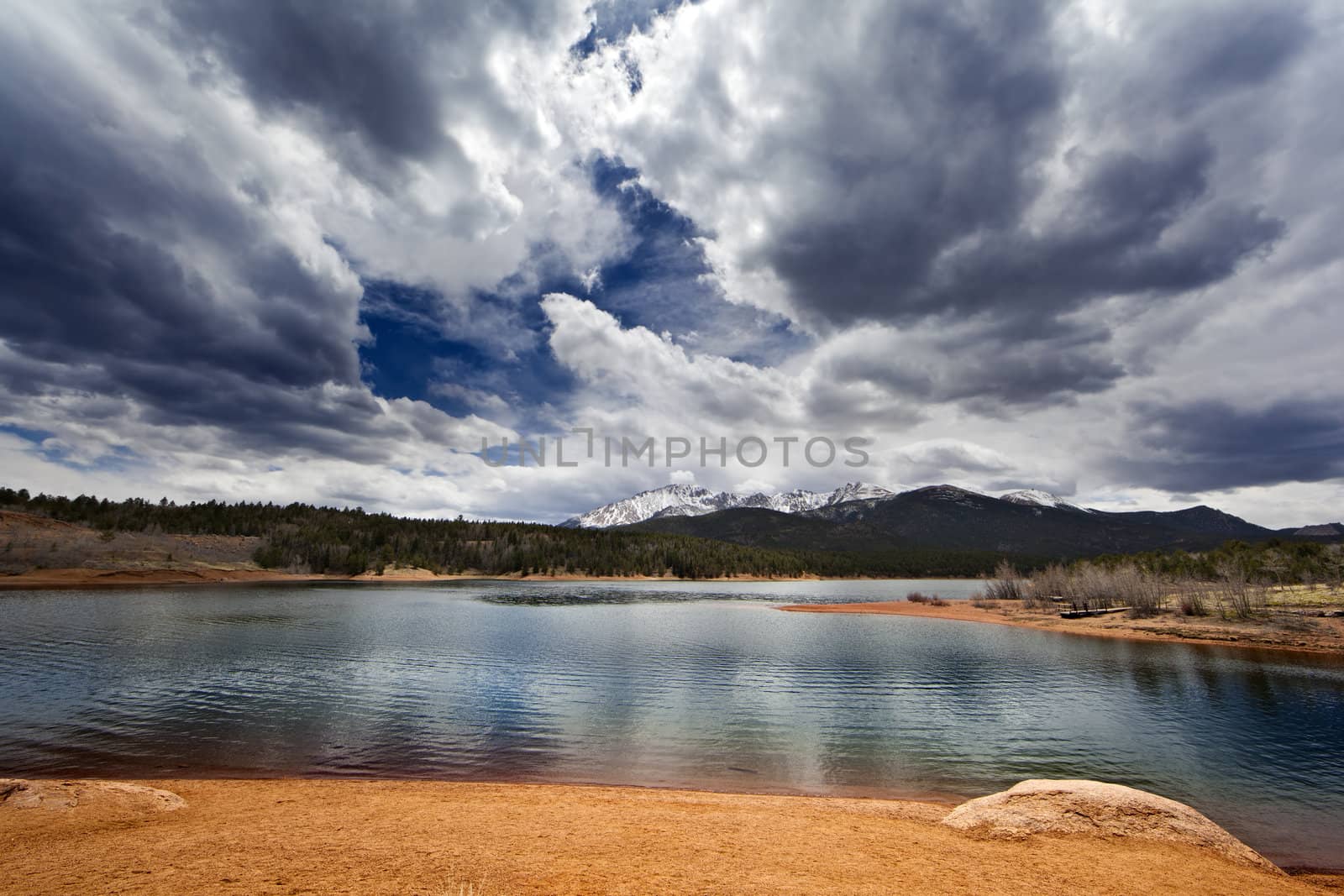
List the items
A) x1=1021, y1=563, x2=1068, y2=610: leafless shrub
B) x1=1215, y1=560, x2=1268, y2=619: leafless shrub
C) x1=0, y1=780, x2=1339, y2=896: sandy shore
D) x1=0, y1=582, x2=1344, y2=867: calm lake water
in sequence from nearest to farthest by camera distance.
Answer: x1=0, y1=780, x2=1339, y2=896: sandy shore → x1=0, y1=582, x2=1344, y2=867: calm lake water → x1=1215, y1=560, x2=1268, y2=619: leafless shrub → x1=1021, y1=563, x2=1068, y2=610: leafless shrub

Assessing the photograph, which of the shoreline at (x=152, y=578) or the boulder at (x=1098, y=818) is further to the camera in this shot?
the shoreline at (x=152, y=578)

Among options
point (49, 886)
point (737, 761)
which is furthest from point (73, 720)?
point (737, 761)

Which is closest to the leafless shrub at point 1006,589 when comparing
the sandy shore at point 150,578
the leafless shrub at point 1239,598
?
the leafless shrub at point 1239,598

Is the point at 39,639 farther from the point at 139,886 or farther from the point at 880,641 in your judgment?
the point at 880,641

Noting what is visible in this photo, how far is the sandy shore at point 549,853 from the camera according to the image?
9250 mm

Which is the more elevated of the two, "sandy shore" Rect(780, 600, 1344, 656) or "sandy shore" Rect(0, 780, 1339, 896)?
"sandy shore" Rect(0, 780, 1339, 896)

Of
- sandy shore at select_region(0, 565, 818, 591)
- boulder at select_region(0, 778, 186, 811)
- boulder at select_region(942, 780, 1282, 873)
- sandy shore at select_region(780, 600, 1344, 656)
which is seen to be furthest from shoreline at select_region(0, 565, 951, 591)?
boulder at select_region(942, 780, 1282, 873)

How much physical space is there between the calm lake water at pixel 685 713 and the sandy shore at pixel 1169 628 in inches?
325

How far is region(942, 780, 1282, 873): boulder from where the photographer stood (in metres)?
12.5

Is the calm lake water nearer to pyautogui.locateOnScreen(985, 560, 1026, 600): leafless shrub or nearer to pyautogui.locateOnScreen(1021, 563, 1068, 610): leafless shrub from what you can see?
pyautogui.locateOnScreen(1021, 563, 1068, 610): leafless shrub

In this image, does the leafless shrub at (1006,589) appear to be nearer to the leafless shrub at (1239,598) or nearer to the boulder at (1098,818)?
the leafless shrub at (1239,598)

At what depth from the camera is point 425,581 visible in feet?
549

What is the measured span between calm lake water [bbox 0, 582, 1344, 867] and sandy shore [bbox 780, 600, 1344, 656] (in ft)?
27.1

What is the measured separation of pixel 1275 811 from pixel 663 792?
18.7 metres
